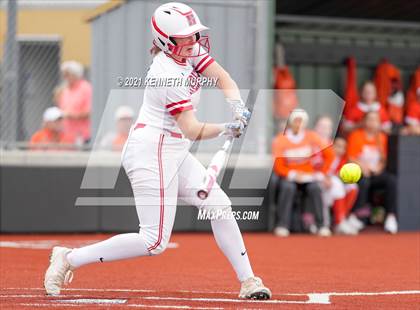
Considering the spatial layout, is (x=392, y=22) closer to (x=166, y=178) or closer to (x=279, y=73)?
(x=279, y=73)

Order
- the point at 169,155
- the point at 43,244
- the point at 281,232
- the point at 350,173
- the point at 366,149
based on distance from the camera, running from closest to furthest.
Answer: the point at 169,155 → the point at 350,173 → the point at 43,244 → the point at 281,232 → the point at 366,149

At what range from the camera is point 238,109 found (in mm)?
5605

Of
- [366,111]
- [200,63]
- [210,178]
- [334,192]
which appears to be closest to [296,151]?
[334,192]

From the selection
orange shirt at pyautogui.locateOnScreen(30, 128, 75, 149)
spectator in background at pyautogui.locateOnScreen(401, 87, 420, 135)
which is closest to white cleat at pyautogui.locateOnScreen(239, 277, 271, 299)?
orange shirt at pyautogui.locateOnScreen(30, 128, 75, 149)

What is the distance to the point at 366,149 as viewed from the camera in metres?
13.1

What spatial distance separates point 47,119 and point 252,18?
9.87 feet

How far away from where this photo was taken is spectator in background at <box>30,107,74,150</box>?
11953mm

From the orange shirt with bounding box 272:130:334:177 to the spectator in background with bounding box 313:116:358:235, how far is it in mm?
114

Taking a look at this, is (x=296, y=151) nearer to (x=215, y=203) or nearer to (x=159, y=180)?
(x=215, y=203)

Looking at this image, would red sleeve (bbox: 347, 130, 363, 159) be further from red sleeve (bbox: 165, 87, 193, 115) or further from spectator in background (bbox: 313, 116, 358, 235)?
red sleeve (bbox: 165, 87, 193, 115)

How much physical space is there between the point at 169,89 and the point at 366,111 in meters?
9.26

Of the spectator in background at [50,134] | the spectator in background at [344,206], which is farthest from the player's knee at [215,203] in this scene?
the spectator in background at [344,206]

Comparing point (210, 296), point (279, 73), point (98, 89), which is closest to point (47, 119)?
point (98, 89)

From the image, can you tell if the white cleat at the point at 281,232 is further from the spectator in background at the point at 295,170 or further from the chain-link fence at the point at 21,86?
the chain-link fence at the point at 21,86
